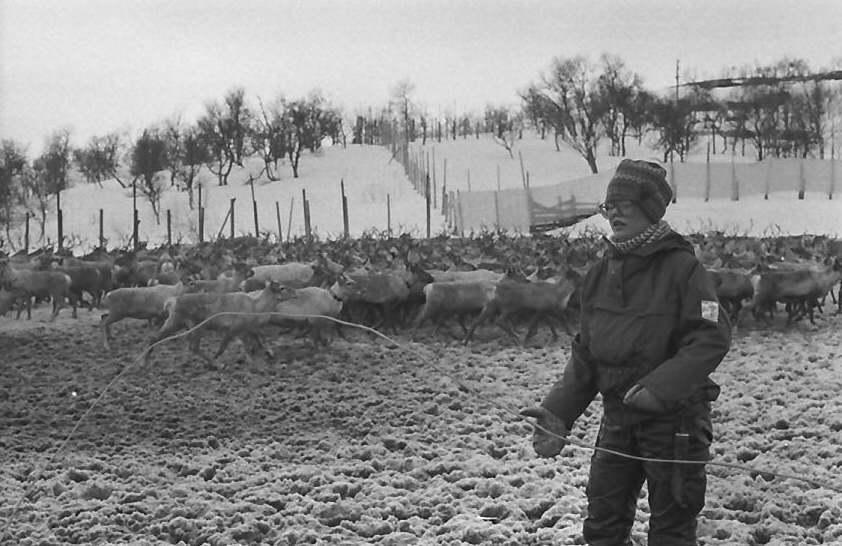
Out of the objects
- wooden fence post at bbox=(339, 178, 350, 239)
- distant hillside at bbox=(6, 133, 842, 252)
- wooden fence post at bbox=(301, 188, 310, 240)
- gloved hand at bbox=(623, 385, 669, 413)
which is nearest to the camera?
gloved hand at bbox=(623, 385, 669, 413)

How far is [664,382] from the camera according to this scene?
240 centimetres

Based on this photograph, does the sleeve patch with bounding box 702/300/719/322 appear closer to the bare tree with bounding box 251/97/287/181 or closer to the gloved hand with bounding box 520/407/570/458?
the gloved hand with bounding box 520/407/570/458

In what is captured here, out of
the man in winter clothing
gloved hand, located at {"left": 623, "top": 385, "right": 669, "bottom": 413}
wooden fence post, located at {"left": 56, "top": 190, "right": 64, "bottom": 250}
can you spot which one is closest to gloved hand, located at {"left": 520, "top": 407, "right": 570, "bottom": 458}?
the man in winter clothing

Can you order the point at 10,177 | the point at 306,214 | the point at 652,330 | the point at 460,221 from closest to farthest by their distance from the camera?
the point at 652,330, the point at 10,177, the point at 306,214, the point at 460,221

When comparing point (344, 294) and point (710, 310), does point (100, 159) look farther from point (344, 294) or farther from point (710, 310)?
point (710, 310)

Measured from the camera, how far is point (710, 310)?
249 centimetres

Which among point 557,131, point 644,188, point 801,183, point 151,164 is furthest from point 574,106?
point 644,188

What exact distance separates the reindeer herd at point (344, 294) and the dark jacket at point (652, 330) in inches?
236

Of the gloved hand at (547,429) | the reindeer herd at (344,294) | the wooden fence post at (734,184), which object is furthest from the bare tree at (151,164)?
the gloved hand at (547,429)

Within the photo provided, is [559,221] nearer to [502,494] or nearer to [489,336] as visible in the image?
[489,336]

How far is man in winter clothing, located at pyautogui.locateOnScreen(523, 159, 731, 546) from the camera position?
2.46 m

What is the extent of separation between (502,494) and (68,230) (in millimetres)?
15726

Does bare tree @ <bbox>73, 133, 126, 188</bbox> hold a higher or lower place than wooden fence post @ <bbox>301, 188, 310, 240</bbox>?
higher

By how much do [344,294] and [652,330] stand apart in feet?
25.1
